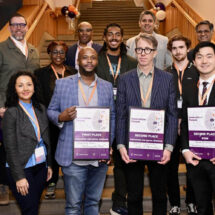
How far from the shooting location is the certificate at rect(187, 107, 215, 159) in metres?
2.26

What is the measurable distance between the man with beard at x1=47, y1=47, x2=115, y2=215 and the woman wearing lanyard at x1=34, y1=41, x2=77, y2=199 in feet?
2.50

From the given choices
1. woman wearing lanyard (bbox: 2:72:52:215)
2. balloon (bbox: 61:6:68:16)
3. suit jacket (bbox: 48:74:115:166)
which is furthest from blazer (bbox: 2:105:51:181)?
balloon (bbox: 61:6:68:16)

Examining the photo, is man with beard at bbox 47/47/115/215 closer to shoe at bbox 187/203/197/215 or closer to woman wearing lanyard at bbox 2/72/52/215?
woman wearing lanyard at bbox 2/72/52/215

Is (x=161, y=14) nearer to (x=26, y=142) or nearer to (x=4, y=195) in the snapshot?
(x=4, y=195)

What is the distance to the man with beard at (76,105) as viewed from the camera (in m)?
2.47

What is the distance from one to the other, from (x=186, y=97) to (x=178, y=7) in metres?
6.89

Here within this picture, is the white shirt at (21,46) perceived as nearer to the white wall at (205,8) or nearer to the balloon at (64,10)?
the white wall at (205,8)

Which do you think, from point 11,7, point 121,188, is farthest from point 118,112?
point 11,7

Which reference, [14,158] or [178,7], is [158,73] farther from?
[178,7]

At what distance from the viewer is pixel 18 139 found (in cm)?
234

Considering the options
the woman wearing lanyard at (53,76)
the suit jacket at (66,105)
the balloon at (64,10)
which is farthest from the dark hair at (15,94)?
the balloon at (64,10)

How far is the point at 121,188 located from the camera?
314cm

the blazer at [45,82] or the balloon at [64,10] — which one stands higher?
the balloon at [64,10]

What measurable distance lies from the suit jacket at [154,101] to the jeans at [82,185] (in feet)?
1.09
